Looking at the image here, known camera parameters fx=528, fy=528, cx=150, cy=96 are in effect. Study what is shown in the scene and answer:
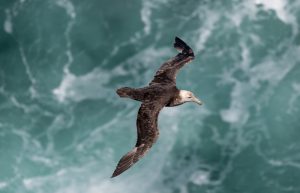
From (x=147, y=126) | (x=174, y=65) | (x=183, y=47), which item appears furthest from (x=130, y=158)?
(x=183, y=47)

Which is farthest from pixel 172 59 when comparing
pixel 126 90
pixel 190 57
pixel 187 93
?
pixel 126 90

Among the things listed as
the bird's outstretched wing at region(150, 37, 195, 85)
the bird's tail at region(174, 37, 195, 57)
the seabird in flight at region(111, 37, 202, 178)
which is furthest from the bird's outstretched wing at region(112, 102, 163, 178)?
the bird's tail at region(174, 37, 195, 57)

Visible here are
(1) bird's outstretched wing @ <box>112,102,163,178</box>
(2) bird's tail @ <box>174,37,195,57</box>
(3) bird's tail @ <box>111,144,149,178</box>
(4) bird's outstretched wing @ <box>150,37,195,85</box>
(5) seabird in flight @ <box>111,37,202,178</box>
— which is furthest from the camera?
(2) bird's tail @ <box>174,37,195,57</box>

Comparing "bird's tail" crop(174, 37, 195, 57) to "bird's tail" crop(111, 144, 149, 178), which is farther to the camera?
"bird's tail" crop(174, 37, 195, 57)

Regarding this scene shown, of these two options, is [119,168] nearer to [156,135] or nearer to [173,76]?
[156,135]

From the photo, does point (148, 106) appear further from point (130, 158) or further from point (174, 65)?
point (174, 65)

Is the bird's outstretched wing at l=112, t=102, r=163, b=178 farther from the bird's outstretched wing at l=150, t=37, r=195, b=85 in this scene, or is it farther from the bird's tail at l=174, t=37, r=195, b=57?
the bird's tail at l=174, t=37, r=195, b=57

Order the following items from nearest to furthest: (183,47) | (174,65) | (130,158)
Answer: (130,158), (174,65), (183,47)
